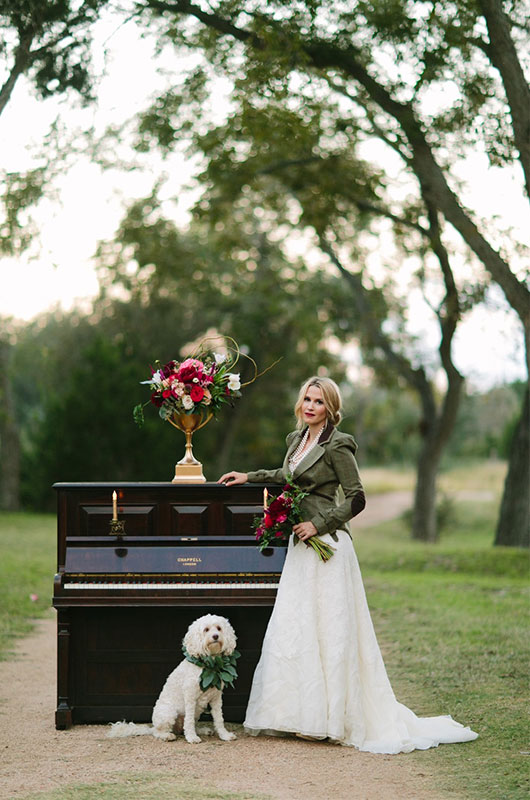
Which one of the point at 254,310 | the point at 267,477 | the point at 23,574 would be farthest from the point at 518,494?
the point at 254,310

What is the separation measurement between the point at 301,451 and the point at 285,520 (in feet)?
1.51

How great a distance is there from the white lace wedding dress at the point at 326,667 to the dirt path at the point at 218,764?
139 millimetres

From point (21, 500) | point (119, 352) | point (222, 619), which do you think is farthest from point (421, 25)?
point (21, 500)

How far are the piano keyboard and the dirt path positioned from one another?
2.91 ft

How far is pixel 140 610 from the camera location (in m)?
6.76

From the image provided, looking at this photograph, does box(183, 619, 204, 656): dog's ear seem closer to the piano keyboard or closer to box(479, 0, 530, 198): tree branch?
the piano keyboard

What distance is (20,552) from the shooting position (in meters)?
18.1

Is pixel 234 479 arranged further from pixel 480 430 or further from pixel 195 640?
pixel 480 430

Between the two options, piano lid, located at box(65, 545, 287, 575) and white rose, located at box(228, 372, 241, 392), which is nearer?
piano lid, located at box(65, 545, 287, 575)

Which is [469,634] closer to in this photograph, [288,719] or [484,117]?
[288,719]

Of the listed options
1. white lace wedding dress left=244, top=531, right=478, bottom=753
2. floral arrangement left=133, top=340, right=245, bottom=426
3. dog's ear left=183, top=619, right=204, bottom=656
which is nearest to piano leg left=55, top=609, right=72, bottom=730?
dog's ear left=183, top=619, right=204, bottom=656

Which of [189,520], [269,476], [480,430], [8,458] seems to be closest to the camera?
[269,476]

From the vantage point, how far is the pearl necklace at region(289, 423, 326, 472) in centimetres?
640

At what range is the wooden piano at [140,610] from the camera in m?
6.59
